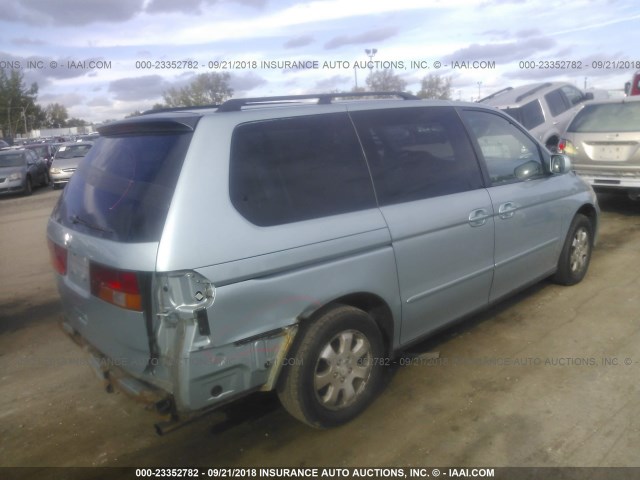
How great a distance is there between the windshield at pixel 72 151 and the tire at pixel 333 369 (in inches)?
701

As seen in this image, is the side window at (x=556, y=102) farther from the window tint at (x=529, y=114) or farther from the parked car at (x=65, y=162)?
the parked car at (x=65, y=162)

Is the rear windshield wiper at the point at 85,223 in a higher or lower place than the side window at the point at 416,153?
lower

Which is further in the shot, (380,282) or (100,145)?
(100,145)

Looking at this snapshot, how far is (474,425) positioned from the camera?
3057 mm

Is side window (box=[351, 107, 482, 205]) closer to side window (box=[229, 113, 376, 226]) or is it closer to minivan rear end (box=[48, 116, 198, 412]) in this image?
side window (box=[229, 113, 376, 226])

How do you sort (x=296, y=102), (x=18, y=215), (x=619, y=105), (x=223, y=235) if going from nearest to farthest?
1. (x=223, y=235)
2. (x=296, y=102)
3. (x=619, y=105)
4. (x=18, y=215)

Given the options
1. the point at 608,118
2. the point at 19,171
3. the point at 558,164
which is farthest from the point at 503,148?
the point at 19,171

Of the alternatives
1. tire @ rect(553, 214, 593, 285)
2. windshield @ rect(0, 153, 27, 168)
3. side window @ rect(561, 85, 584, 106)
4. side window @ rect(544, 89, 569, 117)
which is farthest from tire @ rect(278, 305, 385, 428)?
windshield @ rect(0, 153, 27, 168)

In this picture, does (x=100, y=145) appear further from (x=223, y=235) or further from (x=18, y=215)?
(x=18, y=215)

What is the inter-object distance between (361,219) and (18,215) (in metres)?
12.1

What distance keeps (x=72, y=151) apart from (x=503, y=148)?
17.8 metres

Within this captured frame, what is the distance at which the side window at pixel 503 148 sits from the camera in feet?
13.2

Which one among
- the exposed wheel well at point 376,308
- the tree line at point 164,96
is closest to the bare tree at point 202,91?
the tree line at point 164,96

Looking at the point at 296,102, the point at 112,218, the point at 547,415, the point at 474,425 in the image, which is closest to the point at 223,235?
the point at 112,218
